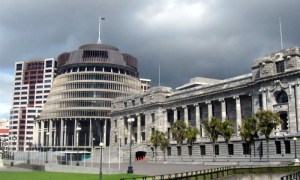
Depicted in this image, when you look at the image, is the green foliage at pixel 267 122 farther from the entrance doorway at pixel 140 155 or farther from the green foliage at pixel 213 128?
the entrance doorway at pixel 140 155

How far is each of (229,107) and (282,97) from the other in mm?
18645

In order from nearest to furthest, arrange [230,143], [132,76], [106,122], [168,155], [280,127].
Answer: [280,127] < [230,143] < [168,155] < [106,122] < [132,76]

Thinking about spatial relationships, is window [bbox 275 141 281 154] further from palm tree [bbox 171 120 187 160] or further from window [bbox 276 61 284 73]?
palm tree [bbox 171 120 187 160]

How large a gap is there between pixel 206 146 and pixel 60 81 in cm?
9803

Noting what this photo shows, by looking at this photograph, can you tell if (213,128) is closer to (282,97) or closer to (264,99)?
(264,99)

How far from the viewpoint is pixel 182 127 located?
85.3m

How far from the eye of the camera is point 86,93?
15850 centimetres

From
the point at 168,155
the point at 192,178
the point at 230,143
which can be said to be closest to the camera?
the point at 192,178

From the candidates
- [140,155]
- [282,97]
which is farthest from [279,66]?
[140,155]

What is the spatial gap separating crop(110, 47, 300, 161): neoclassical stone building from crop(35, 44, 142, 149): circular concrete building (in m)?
32.2

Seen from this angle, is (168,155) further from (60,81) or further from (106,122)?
(60,81)

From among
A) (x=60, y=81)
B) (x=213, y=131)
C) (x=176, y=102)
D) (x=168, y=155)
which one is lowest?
(x=168, y=155)

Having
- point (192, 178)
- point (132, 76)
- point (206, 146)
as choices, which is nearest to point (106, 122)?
point (132, 76)

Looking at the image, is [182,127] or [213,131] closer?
[213,131]
